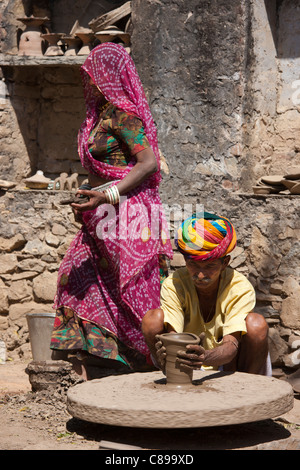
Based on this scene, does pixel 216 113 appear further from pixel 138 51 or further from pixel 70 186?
pixel 70 186

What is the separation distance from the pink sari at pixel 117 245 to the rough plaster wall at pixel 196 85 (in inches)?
31.1

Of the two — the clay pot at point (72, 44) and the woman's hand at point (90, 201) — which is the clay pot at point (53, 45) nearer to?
the clay pot at point (72, 44)

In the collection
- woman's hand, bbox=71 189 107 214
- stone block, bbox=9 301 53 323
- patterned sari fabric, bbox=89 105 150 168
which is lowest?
stone block, bbox=9 301 53 323

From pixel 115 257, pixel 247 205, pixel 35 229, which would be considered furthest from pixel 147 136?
pixel 35 229

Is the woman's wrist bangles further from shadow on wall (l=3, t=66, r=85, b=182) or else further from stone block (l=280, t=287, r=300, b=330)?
shadow on wall (l=3, t=66, r=85, b=182)

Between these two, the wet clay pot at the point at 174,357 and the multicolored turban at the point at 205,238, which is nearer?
the wet clay pot at the point at 174,357

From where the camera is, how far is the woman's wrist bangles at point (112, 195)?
13.5ft

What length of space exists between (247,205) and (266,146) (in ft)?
1.75

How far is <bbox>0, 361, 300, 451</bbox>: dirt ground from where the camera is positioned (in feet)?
10.3

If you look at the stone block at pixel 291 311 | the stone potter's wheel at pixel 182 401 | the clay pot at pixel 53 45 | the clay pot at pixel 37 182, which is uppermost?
the clay pot at pixel 53 45

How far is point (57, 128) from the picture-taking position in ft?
21.1

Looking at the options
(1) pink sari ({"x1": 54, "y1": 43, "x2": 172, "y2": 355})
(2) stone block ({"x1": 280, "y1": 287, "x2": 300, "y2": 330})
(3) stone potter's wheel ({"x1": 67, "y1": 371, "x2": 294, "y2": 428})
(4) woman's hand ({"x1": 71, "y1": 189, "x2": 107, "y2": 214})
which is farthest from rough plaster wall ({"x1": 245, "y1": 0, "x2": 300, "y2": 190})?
(3) stone potter's wheel ({"x1": 67, "y1": 371, "x2": 294, "y2": 428})

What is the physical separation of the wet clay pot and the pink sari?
0.96 m

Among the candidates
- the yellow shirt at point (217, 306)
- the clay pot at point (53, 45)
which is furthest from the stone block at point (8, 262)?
the yellow shirt at point (217, 306)
